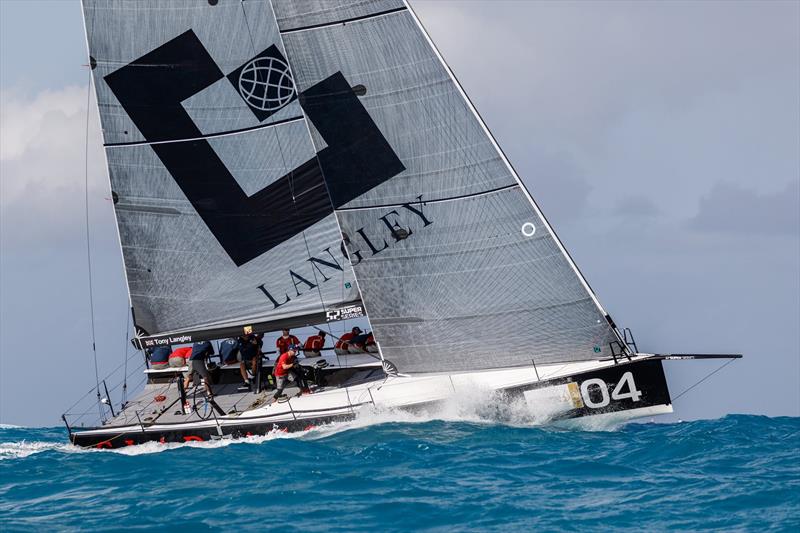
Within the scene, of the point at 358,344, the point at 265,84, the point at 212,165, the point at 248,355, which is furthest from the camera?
the point at 358,344

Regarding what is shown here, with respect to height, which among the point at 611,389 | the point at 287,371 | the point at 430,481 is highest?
the point at 287,371

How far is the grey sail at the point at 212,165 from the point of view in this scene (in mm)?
21109

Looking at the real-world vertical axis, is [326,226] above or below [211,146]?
below

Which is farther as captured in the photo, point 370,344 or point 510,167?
point 370,344

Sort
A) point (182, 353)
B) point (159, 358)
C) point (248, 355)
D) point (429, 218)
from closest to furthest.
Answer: point (429, 218)
point (248, 355)
point (182, 353)
point (159, 358)

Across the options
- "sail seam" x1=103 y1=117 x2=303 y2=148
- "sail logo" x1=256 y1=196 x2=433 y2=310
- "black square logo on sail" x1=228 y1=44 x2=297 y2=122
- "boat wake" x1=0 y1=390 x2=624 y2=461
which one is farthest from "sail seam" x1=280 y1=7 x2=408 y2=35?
"boat wake" x1=0 y1=390 x2=624 y2=461

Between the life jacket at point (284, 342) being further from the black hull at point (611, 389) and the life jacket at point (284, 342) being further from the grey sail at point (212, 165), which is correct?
the black hull at point (611, 389)

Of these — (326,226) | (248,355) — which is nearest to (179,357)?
(248,355)

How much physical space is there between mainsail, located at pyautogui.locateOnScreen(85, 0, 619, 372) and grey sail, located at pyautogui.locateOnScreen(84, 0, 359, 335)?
3 cm

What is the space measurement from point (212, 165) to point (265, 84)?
1879 mm

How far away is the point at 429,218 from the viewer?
19.4m

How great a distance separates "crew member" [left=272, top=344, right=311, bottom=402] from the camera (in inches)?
812

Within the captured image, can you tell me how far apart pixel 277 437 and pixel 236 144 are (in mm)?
5898

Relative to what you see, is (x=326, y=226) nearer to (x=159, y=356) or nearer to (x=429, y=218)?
(x=429, y=218)
